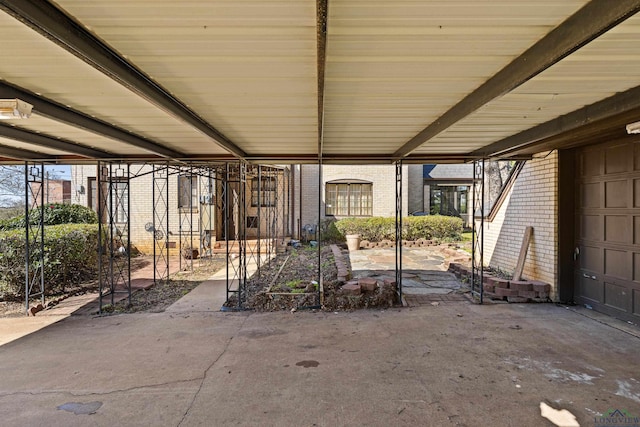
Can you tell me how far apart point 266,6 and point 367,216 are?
1418 centimetres

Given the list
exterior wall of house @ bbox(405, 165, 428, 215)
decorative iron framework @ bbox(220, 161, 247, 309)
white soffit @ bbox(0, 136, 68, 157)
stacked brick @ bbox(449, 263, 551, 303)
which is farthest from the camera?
exterior wall of house @ bbox(405, 165, 428, 215)

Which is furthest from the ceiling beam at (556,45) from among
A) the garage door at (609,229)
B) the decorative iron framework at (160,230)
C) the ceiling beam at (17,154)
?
the decorative iron framework at (160,230)

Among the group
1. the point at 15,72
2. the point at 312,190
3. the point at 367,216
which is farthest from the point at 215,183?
the point at 15,72

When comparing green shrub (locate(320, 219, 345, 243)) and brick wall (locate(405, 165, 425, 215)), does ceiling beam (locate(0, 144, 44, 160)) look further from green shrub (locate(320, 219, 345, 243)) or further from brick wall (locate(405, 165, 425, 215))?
brick wall (locate(405, 165, 425, 215))

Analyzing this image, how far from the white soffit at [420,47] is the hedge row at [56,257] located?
6.83 meters

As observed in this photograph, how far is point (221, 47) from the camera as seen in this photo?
7.59 feet

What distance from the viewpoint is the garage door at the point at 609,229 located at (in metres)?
4.91

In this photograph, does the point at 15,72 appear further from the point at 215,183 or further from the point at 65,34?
the point at 215,183

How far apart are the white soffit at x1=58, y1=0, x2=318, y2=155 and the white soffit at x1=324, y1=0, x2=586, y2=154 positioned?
244 millimetres

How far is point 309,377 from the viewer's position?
357 cm

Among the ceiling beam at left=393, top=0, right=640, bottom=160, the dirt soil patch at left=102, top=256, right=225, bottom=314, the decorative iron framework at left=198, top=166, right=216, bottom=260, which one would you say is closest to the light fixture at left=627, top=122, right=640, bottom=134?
the ceiling beam at left=393, top=0, right=640, bottom=160

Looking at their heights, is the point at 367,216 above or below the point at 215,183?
below

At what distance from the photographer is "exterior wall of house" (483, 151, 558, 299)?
609cm

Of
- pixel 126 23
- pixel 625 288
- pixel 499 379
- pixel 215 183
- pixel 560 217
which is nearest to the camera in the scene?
pixel 126 23
